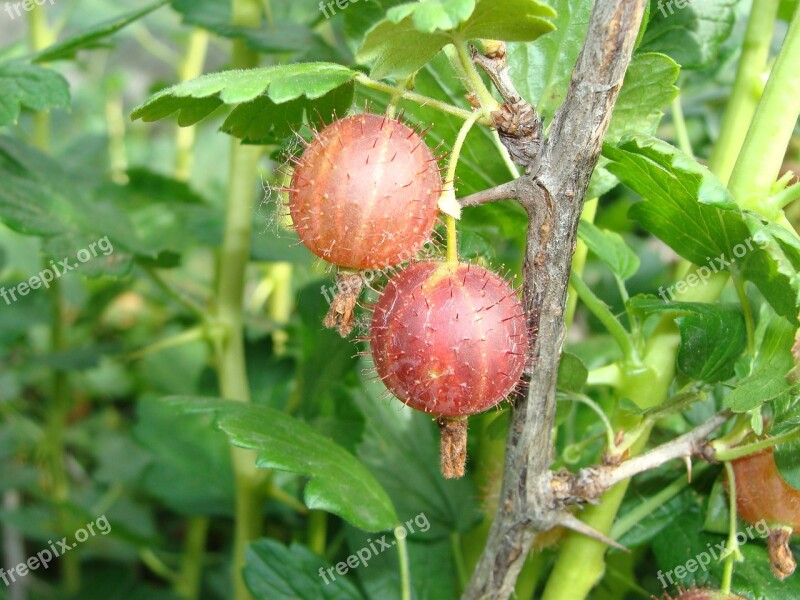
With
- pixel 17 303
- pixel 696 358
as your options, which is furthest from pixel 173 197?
pixel 696 358

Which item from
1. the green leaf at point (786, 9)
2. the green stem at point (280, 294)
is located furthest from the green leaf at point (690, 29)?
the green stem at point (280, 294)

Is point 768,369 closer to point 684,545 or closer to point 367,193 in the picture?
point 684,545

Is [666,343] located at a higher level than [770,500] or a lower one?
higher

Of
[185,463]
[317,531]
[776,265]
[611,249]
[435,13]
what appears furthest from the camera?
[185,463]

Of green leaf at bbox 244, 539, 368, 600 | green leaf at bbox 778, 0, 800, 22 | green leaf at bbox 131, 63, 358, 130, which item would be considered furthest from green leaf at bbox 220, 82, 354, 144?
green leaf at bbox 778, 0, 800, 22

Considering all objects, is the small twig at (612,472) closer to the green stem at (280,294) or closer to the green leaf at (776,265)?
the green leaf at (776,265)

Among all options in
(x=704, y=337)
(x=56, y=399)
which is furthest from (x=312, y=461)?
(x=56, y=399)
